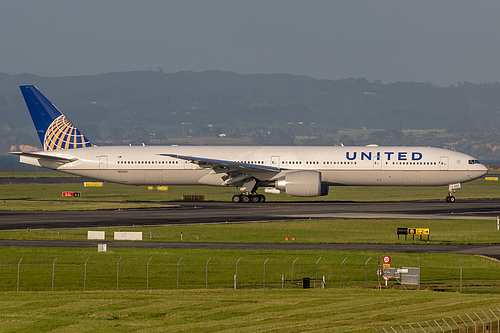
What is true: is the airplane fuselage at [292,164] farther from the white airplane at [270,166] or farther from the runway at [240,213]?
the runway at [240,213]

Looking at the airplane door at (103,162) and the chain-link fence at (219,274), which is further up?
the airplane door at (103,162)

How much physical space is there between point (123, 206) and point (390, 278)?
42310 mm

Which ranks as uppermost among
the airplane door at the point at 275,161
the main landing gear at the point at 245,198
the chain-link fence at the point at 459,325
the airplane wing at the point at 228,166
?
the airplane door at the point at 275,161

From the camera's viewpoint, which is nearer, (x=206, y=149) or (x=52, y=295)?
(x=52, y=295)

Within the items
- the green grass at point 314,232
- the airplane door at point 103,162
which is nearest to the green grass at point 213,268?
the green grass at point 314,232

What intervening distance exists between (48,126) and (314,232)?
136 feet

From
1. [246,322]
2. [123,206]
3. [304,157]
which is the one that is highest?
[304,157]

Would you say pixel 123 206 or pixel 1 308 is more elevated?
pixel 123 206

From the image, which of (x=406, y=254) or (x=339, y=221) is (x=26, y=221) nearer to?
(x=339, y=221)

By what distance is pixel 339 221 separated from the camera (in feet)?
204

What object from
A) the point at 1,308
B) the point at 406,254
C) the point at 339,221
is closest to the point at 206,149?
the point at 339,221

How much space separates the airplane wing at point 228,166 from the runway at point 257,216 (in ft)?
11.6

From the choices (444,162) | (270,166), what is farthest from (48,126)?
(444,162)

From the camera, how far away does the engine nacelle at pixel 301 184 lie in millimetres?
76625
